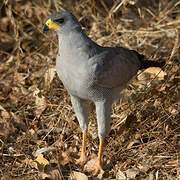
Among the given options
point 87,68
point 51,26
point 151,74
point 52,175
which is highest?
point 51,26

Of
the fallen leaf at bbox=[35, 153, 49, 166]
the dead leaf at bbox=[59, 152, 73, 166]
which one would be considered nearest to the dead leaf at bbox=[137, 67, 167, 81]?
the dead leaf at bbox=[59, 152, 73, 166]

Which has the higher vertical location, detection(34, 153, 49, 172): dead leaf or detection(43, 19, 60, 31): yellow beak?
detection(43, 19, 60, 31): yellow beak

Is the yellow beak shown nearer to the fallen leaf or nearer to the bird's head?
the bird's head

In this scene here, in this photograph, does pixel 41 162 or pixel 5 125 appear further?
pixel 5 125

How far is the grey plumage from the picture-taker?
263cm

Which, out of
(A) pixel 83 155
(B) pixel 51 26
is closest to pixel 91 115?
(A) pixel 83 155

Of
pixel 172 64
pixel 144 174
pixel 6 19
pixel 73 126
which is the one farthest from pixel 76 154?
pixel 6 19

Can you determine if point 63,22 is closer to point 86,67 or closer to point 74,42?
point 74,42

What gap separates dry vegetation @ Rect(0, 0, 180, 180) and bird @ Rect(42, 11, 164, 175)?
371 millimetres

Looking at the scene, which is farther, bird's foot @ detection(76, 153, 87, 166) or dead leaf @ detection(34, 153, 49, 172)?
bird's foot @ detection(76, 153, 87, 166)

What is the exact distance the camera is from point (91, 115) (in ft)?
11.8

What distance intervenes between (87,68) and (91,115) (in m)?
1.08

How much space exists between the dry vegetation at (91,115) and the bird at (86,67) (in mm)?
371

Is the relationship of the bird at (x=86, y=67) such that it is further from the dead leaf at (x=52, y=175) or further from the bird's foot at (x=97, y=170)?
the dead leaf at (x=52, y=175)
